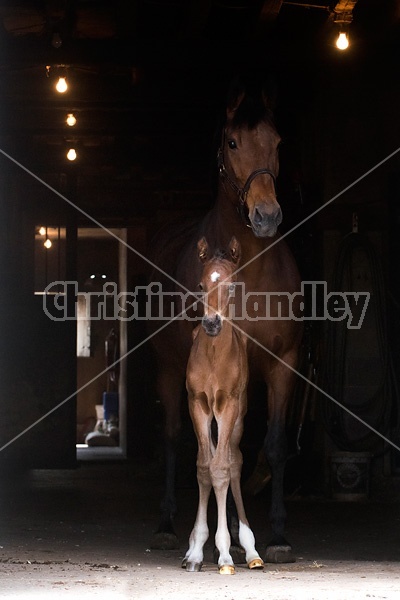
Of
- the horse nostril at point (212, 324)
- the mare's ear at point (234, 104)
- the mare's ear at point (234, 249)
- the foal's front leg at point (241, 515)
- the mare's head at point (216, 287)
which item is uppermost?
the mare's ear at point (234, 104)

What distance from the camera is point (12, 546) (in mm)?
6438

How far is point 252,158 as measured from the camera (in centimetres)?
610

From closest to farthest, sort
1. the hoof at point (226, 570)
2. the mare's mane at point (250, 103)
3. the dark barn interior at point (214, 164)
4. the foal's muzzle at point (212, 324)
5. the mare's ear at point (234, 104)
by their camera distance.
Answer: the foal's muzzle at point (212, 324) → the hoof at point (226, 570) → the mare's mane at point (250, 103) → the mare's ear at point (234, 104) → the dark barn interior at point (214, 164)

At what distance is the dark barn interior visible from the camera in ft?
26.1

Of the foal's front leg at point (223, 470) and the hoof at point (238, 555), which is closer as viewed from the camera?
the foal's front leg at point (223, 470)

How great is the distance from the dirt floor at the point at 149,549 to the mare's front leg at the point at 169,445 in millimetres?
148

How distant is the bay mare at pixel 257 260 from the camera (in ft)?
19.7

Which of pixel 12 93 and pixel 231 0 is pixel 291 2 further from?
pixel 12 93

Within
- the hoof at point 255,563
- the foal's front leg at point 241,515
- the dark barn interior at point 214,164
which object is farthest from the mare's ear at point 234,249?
the hoof at point 255,563

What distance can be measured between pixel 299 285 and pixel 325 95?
3.08 meters

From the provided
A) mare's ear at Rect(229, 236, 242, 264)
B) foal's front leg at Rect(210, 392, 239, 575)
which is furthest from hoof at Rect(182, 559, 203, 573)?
mare's ear at Rect(229, 236, 242, 264)

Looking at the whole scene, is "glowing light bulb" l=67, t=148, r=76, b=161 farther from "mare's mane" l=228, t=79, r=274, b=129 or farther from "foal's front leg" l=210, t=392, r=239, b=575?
"foal's front leg" l=210, t=392, r=239, b=575

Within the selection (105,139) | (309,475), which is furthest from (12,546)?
(105,139)

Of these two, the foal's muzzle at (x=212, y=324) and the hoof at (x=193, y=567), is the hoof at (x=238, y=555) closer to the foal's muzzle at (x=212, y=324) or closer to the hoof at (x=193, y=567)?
A: the hoof at (x=193, y=567)
